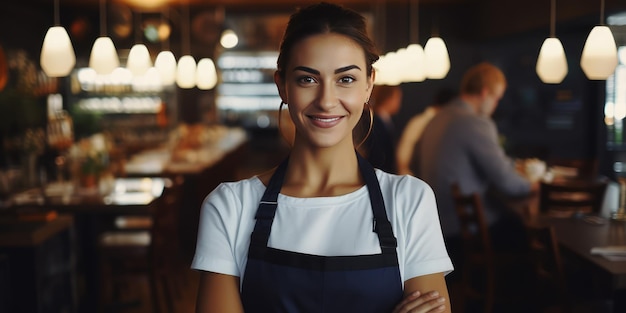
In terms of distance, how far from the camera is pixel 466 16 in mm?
12211

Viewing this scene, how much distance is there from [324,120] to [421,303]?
1.56 feet

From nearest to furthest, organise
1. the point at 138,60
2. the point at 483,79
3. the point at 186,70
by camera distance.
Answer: the point at 483,79
the point at 138,60
the point at 186,70

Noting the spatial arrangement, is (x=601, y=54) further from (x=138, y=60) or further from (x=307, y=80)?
(x=138, y=60)

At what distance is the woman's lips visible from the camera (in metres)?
1.69

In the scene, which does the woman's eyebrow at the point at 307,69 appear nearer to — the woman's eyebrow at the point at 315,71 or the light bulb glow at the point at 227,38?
the woman's eyebrow at the point at 315,71

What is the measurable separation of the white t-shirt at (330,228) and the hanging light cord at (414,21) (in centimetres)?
1049

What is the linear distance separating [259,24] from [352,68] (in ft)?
43.3

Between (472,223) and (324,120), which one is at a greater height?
(324,120)

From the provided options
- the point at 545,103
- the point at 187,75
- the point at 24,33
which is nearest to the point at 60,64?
the point at 187,75

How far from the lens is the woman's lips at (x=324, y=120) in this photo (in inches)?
66.6

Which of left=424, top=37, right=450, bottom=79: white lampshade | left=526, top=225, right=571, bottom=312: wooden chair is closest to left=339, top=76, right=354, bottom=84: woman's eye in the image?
left=526, top=225, right=571, bottom=312: wooden chair

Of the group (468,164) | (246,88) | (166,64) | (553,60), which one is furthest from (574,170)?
(246,88)

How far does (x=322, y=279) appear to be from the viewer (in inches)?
65.1

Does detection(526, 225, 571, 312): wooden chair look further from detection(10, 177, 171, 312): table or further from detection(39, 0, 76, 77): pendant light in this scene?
detection(39, 0, 76, 77): pendant light
